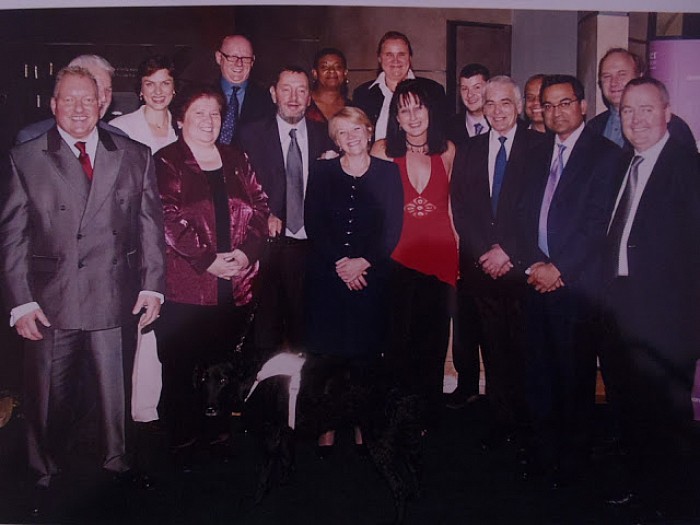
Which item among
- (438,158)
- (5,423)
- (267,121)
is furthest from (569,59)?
(5,423)

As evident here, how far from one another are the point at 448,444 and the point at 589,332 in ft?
2.13

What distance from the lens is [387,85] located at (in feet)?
9.30

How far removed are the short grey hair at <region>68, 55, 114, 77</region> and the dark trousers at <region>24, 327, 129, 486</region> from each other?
0.93 meters

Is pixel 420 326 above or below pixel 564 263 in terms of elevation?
below

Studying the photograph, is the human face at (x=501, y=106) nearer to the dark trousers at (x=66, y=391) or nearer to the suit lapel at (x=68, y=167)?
the suit lapel at (x=68, y=167)

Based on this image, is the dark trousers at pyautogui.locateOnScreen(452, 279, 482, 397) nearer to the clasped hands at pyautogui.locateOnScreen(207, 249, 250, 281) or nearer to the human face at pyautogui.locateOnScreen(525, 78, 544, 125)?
the human face at pyautogui.locateOnScreen(525, 78, 544, 125)

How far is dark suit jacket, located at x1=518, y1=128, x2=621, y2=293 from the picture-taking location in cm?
278

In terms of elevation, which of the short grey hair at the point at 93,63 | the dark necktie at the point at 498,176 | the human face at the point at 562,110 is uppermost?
the short grey hair at the point at 93,63

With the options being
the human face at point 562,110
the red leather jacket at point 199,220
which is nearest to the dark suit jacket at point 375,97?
the human face at point 562,110

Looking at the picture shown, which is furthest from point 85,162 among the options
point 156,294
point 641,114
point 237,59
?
point 641,114

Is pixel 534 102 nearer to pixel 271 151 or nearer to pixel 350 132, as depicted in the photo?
pixel 350 132

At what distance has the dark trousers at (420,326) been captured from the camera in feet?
9.27

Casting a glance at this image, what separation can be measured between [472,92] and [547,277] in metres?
0.71

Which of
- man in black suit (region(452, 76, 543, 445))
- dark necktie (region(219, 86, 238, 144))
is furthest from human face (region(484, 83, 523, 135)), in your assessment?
dark necktie (region(219, 86, 238, 144))
